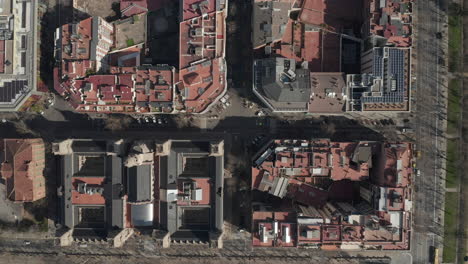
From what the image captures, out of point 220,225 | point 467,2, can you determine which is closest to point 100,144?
point 220,225

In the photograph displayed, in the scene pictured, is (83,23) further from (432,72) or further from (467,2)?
(467,2)

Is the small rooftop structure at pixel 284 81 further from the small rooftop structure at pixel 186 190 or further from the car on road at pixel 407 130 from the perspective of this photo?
the car on road at pixel 407 130

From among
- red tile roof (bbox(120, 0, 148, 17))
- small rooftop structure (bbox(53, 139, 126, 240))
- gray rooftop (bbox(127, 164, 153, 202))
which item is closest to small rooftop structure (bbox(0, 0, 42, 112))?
small rooftop structure (bbox(53, 139, 126, 240))

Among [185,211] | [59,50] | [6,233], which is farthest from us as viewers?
[6,233]

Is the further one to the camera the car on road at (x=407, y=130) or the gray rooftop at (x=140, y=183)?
the car on road at (x=407, y=130)

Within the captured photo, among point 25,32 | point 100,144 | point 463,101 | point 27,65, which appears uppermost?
point 25,32

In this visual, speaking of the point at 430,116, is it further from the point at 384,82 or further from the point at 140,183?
the point at 140,183

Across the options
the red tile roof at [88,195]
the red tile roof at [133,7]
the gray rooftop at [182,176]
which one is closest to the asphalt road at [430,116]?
the gray rooftop at [182,176]

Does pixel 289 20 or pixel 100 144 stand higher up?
pixel 289 20
